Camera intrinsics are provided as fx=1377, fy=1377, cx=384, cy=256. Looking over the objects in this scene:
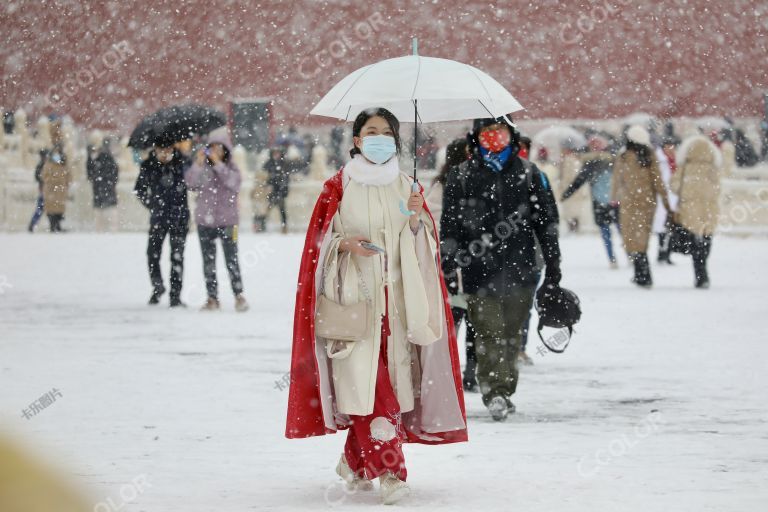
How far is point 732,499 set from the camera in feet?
11.3

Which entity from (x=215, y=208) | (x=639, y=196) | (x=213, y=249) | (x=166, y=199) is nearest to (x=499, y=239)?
(x=215, y=208)

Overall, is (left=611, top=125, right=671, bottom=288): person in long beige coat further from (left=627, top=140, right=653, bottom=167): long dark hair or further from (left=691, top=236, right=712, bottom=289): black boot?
(left=691, top=236, right=712, bottom=289): black boot

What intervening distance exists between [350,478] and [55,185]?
1693 cm

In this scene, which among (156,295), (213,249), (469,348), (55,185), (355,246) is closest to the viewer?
(355,246)

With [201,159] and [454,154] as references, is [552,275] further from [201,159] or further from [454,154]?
[201,159]

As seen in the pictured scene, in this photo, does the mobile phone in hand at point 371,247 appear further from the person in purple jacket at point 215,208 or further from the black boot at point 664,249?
the black boot at point 664,249

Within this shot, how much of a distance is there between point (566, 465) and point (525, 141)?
2570 millimetres

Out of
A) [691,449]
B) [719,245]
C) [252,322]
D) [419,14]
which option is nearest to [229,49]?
[419,14]

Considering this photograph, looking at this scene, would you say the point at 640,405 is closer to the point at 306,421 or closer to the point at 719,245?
the point at 306,421

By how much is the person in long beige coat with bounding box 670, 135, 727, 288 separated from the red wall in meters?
14.4

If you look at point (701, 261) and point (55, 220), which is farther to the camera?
point (55, 220)

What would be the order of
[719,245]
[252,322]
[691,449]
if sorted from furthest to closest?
1. [719,245]
2. [252,322]
3. [691,449]

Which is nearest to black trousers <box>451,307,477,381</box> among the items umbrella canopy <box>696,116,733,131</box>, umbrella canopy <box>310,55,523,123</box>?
umbrella canopy <box>310,55,523,123</box>

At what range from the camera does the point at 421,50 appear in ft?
88.5
